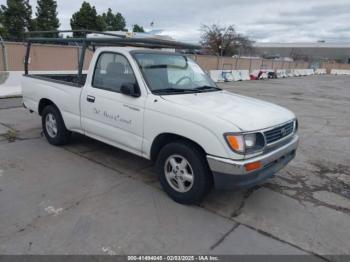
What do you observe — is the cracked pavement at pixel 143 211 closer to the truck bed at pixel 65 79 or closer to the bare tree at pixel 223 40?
the truck bed at pixel 65 79

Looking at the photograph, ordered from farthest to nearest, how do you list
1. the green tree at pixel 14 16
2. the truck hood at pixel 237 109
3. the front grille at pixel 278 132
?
the green tree at pixel 14 16 < the front grille at pixel 278 132 < the truck hood at pixel 237 109

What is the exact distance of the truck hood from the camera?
3377 millimetres

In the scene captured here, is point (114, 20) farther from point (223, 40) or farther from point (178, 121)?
point (178, 121)

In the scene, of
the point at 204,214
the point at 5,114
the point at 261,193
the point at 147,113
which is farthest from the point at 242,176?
the point at 5,114

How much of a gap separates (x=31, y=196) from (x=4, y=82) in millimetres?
9771

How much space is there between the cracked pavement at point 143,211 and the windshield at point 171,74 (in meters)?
1.37

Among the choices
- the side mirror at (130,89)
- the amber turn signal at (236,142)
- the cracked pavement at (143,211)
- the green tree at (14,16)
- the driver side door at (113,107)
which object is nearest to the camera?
the cracked pavement at (143,211)

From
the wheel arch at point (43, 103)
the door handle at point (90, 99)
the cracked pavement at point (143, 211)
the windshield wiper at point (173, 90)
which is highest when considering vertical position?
the windshield wiper at point (173, 90)

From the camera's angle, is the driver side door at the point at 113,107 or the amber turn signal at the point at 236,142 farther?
the driver side door at the point at 113,107

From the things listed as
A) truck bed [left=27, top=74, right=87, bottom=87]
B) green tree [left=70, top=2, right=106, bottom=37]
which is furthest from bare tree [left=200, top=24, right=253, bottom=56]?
truck bed [left=27, top=74, right=87, bottom=87]

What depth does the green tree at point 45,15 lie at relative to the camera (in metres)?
46.8

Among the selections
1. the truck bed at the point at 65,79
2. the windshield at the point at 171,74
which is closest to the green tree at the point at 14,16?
the truck bed at the point at 65,79

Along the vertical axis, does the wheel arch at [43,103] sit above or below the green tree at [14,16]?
below

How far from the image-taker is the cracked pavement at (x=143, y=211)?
9.81 ft
